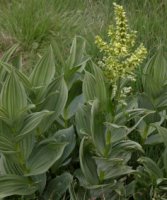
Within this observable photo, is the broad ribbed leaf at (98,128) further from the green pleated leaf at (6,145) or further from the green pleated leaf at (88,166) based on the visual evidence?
the green pleated leaf at (6,145)

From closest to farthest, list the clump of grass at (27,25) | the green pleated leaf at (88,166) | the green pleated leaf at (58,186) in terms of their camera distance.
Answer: the green pleated leaf at (88,166)
the green pleated leaf at (58,186)
the clump of grass at (27,25)

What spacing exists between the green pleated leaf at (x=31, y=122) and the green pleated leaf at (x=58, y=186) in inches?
22.9

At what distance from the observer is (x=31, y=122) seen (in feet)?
9.73

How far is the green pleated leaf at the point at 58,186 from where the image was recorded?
336cm

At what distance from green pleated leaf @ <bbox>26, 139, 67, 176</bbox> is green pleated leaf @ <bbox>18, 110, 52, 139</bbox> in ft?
0.88

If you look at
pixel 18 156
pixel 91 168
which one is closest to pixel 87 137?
pixel 91 168

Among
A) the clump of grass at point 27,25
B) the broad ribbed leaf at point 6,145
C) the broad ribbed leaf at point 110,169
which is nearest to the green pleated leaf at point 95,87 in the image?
the broad ribbed leaf at point 110,169

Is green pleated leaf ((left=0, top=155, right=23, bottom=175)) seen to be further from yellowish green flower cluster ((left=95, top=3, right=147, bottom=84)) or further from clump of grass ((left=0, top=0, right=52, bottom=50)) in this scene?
clump of grass ((left=0, top=0, right=52, bottom=50))

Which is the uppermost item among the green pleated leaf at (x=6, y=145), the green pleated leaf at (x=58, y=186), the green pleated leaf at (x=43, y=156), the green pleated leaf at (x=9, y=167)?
the green pleated leaf at (x=6, y=145)

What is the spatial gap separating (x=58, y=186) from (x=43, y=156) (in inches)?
12.3

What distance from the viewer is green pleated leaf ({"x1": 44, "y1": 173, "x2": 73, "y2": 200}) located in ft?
11.0

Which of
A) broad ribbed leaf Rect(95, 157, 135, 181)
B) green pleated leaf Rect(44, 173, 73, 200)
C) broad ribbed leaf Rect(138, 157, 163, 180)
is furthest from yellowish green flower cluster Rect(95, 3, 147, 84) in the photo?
green pleated leaf Rect(44, 173, 73, 200)

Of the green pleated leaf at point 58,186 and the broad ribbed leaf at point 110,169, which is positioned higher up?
the broad ribbed leaf at point 110,169

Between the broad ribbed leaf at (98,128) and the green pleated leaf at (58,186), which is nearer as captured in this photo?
the broad ribbed leaf at (98,128)
